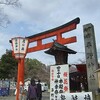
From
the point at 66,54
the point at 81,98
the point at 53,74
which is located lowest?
the point at 81,98

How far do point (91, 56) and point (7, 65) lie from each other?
2995 centimetres

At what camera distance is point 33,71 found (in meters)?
58.0

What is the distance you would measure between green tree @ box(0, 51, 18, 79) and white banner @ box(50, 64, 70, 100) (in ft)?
97.7

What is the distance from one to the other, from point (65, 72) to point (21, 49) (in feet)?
18.2

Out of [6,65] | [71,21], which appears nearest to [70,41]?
[71,21]

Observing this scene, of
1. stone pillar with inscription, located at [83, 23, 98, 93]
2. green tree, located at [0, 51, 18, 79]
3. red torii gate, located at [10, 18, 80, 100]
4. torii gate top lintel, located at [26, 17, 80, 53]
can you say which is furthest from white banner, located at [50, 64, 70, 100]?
green tree, located at [0, 51, 18, 79]

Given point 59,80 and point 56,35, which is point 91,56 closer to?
point 59,80

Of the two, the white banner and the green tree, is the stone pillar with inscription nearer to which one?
the white banner

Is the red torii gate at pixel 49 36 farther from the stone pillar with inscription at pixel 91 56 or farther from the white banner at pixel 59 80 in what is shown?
the stone pillar with inscription at pixel 91 56

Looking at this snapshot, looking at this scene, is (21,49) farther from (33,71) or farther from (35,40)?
(33,71)

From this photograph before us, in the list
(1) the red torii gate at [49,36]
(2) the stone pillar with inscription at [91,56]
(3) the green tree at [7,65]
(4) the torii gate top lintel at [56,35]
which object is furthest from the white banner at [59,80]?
(3) the green tree at [7,65]

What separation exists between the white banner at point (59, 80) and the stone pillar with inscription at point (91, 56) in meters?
1.23

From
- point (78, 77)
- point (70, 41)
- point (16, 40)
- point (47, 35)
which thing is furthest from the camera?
point (47, 35)

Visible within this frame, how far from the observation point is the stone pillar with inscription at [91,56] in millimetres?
10388
